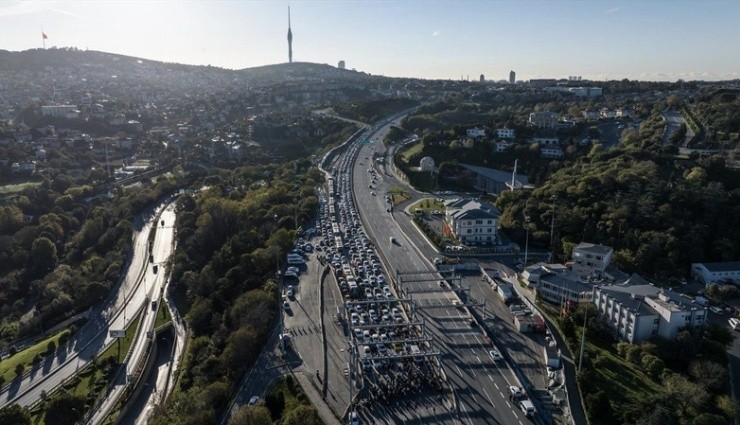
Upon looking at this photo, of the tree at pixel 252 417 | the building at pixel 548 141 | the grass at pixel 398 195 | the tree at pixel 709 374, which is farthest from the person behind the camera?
the building at pixel 548 141

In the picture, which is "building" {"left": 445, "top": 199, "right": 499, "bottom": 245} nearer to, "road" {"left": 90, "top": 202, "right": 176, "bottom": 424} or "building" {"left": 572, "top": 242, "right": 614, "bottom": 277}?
"building" {"left": 572, "top": 242, "right": 614, "bottom": 277}

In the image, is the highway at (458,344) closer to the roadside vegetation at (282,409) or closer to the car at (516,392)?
the car at (516,392)

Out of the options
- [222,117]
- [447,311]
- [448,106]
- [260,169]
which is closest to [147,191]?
[260,169]

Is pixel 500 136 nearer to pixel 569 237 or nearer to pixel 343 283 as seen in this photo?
pixel 569 237

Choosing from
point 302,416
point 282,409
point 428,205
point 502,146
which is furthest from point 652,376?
point 502,146

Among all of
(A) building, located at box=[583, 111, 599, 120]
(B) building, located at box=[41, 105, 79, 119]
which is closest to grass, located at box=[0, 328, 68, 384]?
(A) building, located at box=[583, 111, 599, 120]

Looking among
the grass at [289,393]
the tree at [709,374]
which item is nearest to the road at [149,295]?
the grass at [289,393]
